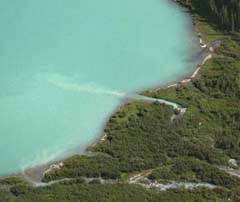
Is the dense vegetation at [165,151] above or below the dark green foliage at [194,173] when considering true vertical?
above

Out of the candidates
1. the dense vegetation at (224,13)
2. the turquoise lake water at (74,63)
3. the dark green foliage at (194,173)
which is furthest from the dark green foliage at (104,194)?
the dense vegetation at (224,13)

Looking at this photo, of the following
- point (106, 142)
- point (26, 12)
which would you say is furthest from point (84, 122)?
point (26, 12)

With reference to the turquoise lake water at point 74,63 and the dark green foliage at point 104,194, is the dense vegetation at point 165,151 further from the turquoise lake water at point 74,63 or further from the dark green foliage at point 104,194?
the turquoise lake water at point 74,63

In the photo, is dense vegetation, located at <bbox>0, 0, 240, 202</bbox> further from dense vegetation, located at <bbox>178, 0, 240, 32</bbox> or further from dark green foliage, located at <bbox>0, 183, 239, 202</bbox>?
dense vegetation, located at <bbox>178, 0, 240, 32</bbox>

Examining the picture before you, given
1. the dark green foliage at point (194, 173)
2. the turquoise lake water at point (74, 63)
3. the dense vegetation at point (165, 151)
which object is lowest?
the dark green foliage at point (194, 173)

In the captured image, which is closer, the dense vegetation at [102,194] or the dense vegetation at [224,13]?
the dense vegetation at [102,194]

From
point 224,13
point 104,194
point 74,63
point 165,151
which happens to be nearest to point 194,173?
point 165,151

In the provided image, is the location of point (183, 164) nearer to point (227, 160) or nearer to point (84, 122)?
point (227, 160)
